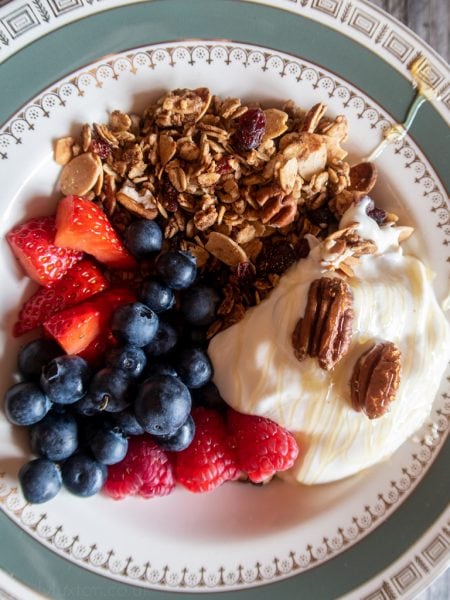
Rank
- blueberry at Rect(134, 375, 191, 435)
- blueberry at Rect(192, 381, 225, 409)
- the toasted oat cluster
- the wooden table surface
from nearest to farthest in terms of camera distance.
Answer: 1. blueberry at Rect(134, 375, 191, 435)
2. the toasted oat cluster
3. blueberry at Rect(192, 381, 225, 409)
4. the wooden table surface

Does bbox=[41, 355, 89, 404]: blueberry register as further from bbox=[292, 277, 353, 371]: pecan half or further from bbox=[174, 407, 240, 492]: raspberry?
bbox=[292, 277, 353, 371]: pecan half

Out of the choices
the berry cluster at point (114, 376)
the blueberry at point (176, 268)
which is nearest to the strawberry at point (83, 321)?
the berry cluster at point (114, 376)

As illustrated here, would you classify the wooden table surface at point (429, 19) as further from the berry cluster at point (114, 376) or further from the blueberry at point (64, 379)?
the blueberry at point (64, 379)

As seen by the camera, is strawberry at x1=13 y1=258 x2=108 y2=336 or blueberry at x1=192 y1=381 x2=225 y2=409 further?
blueberry at x1=192 y1=381 x2=225 y2=409

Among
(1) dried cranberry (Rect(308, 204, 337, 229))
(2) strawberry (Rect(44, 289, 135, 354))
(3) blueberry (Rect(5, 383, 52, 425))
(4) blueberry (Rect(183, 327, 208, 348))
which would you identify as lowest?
(3) blueberry (Rect(5, 383, 52, 425))

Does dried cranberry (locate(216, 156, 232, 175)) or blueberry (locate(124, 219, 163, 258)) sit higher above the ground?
dried cranberry (locate(216, 156, 232, 175))

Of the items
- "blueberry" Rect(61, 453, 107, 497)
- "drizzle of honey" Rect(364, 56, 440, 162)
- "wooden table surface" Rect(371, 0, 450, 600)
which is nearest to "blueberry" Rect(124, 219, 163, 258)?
"blueberry" Rect(61, 453, 107, 497)
